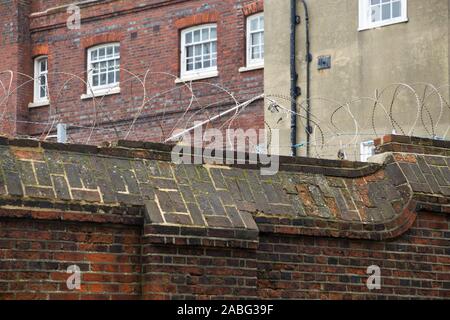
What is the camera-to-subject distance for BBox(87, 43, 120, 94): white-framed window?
3312cm

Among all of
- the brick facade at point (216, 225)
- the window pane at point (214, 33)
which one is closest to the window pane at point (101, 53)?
the window pane at point (214, 33)

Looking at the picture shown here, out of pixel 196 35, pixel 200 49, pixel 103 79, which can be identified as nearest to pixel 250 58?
pixel 200 49

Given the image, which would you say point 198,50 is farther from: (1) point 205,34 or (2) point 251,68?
(2) point 251,68

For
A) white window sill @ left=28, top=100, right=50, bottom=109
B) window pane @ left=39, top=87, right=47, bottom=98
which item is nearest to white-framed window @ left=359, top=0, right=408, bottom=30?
white window sill @ left=28, top=100, right=50, bottom=109

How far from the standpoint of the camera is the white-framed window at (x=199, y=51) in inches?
1232

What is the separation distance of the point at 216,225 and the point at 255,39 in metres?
21.6

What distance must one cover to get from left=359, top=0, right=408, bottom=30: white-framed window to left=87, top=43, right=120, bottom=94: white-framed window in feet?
31.3

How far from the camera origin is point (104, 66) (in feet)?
110

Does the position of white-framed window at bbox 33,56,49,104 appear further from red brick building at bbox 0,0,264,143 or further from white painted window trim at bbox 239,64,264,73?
white painted window trim at bbox 239,64,264,73

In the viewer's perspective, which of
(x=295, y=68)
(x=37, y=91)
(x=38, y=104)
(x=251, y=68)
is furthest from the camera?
(x=37, y=91)

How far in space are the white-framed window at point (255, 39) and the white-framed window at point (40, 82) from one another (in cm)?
690
